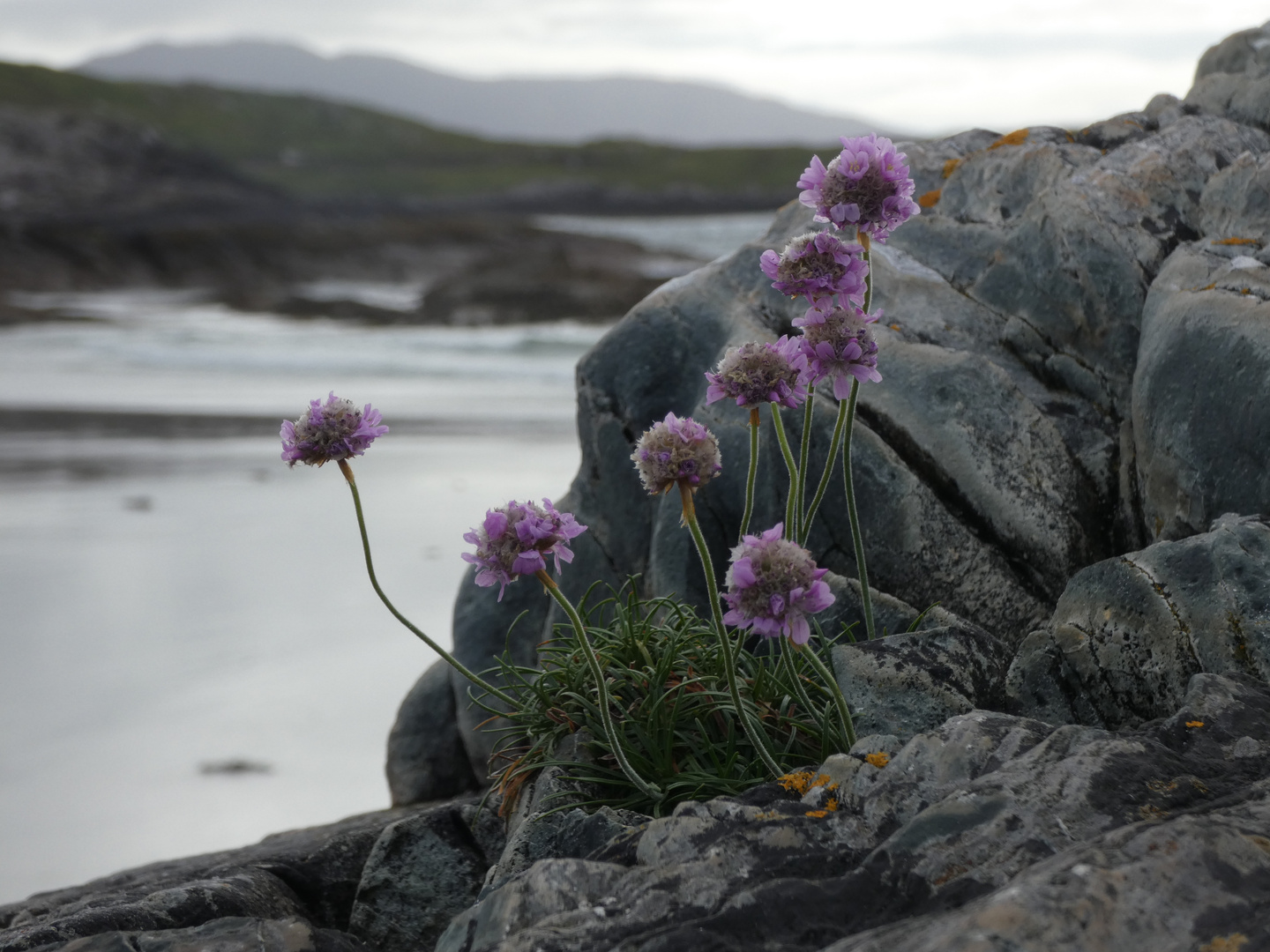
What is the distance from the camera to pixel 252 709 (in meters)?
6.30

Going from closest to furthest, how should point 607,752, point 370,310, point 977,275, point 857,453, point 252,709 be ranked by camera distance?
1. point 607,752
2. point 857,453
3. point 977,275
4. point 252,709
5. point 370,310

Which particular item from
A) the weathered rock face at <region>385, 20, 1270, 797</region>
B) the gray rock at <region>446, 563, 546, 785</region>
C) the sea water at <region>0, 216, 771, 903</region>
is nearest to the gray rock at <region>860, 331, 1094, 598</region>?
the weathered rock face at <region>385, 20, 1270, 797</region>

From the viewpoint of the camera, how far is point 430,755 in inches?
210

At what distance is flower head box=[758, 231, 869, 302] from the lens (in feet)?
10.1

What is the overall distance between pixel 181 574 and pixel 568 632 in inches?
198

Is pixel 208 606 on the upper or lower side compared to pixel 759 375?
lower

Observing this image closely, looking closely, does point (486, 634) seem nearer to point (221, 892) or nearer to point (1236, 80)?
point (221, 892)

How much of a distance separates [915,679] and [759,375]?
1081 mm

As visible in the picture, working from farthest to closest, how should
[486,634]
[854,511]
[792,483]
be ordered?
[486,634] → [854,511] → [792,483]

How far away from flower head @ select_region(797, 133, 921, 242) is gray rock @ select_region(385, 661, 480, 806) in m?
3.24

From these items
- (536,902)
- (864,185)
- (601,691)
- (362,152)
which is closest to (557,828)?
(601,691)

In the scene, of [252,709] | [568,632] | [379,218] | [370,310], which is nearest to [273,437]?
[252,709]

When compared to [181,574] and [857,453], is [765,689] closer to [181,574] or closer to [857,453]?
[857,453]

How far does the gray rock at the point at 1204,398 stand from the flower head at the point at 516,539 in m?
2.38
